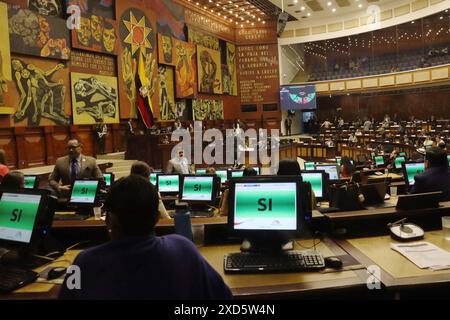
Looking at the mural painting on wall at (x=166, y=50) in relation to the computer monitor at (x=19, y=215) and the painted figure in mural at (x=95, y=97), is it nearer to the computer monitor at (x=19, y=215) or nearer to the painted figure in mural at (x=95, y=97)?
the painted figure in mural at (x=95, y=97)

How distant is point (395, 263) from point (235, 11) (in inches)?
753

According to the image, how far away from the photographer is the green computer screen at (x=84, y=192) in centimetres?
437

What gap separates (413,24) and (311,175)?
2027 cm

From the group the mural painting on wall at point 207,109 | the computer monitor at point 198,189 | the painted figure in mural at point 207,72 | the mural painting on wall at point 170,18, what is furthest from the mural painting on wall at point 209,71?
the computer monitor at point 198,189

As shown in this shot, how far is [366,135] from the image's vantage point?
17422 millimetres

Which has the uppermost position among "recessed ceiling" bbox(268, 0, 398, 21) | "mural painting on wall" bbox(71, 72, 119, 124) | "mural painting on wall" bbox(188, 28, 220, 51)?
"recessed ceiling" bbox(268, 0, 398, 21)

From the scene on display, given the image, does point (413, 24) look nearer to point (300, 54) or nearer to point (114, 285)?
point (300, 54)

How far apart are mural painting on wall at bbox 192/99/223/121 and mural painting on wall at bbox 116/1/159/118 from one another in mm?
2779

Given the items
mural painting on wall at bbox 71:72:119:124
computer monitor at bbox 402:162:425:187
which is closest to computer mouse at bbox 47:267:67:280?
computer monitor at bbox 402:162:425:187

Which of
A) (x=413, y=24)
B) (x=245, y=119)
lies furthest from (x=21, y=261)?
(x=413, y=24)

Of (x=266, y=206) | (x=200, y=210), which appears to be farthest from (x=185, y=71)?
(x=266, y=206)

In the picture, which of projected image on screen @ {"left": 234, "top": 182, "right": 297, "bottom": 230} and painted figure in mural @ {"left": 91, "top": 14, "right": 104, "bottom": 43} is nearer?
projected image on screen @ {"left": 234, "top": 182, "right": 297, "bottom": 230}

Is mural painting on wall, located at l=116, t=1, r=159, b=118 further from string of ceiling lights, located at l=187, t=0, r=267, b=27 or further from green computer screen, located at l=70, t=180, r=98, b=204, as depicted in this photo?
green computer screen, located at l=70, t=180, r=98, b=204

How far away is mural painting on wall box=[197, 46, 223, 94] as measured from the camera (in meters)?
17.8
